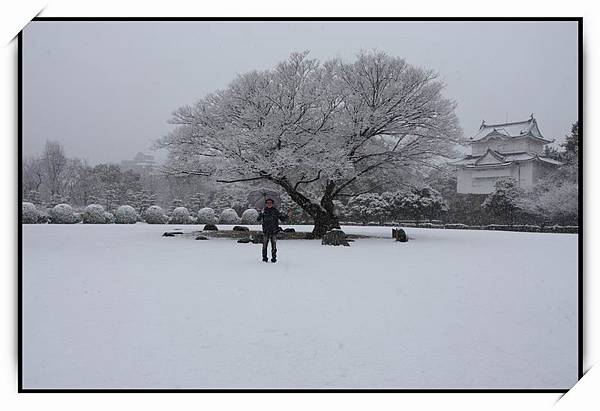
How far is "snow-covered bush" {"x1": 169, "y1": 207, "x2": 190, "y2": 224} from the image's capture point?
20106 mm

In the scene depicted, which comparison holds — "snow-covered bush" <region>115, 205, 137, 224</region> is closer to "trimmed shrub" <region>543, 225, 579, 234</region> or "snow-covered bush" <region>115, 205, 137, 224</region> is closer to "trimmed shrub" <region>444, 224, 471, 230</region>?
"trimmed shrub" <region>444, 224, 471, 230</region>

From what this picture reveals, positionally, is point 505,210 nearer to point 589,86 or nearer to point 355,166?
point 355,166

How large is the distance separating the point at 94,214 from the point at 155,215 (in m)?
2.84

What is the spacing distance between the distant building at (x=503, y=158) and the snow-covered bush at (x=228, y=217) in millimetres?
9355

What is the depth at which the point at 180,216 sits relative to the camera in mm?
20297

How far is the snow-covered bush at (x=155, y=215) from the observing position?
19312mm

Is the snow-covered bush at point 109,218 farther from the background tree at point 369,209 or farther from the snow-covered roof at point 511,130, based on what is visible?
the snow-covered roof at point 511,130

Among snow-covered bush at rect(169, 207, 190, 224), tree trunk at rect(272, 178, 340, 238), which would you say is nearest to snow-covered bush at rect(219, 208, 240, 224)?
snow-covered bush at rect(169, 207, 190, 224)

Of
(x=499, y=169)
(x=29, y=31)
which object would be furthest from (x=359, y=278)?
(x=499, y=169)

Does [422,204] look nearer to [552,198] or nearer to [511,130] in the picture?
[552,198]

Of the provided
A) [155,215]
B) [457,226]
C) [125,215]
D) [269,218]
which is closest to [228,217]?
[155,215]

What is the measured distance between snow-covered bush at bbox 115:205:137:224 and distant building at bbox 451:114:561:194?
12505 millimetres

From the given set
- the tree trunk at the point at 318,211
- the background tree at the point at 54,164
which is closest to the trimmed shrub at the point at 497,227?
the tree trunk at the point at 318,211

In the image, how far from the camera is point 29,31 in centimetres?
488
